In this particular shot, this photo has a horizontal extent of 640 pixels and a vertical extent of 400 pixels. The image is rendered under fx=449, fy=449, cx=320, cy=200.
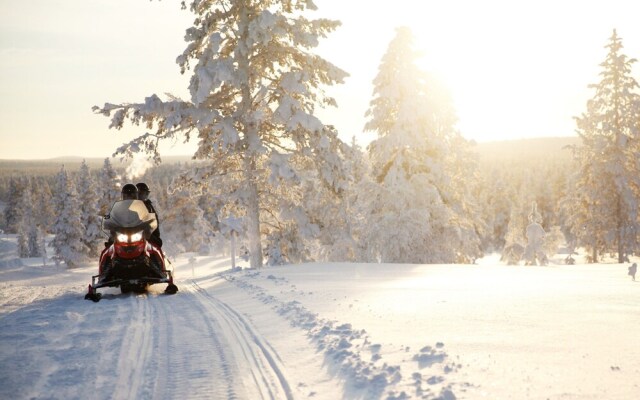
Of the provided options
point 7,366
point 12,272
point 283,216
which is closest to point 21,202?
point 12,272

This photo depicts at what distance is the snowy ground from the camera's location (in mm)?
4328

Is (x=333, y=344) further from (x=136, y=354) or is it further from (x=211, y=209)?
(x=211, y=209)

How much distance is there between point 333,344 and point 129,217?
17.4ft

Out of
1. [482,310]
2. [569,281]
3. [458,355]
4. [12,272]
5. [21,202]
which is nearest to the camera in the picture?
[458,355]

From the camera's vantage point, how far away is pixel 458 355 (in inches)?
195

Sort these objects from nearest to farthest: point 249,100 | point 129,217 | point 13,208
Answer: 1. point 129,217
2. point 249,100
3. point 13,208

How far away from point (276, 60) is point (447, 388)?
566 inches

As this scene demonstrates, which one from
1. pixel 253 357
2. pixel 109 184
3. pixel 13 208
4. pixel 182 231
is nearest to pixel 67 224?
pixel 109 184

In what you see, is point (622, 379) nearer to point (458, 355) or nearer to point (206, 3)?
point (458, 355)

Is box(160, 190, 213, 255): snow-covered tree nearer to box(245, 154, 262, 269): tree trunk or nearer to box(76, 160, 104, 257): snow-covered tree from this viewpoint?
box(76, 160, 104, 257): snow-covered tree

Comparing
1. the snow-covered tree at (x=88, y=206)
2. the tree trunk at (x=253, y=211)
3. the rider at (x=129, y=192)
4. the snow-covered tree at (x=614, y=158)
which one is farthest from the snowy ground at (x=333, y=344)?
the snow-covered tree at (x=88, y=206)

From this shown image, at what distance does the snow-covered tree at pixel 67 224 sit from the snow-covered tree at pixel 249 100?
39193 millimetres

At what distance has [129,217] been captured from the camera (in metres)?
8.96

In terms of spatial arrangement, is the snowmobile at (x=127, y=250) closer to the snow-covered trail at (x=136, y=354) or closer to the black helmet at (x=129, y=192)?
the black helmet at (x=129, y=192)
